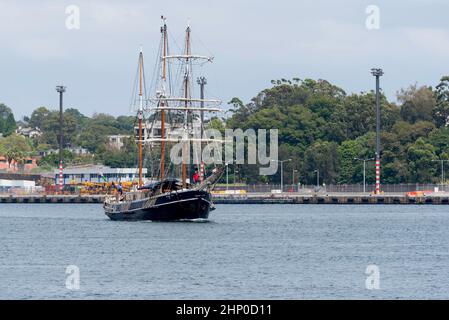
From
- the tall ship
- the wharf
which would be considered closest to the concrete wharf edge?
the wharf

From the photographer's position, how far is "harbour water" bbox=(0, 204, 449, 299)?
54.0 meters

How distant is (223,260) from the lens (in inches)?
2687

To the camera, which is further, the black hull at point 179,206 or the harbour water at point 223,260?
the black hull at point 179,206

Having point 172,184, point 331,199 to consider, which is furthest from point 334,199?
point 172,184

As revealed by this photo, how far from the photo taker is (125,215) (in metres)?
112

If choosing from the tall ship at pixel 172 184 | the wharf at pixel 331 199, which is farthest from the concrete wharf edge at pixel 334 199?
the tall ship at pixel 172 184

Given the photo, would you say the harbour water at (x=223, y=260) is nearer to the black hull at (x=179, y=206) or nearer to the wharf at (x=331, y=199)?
the black hull at (x=179, y=206)

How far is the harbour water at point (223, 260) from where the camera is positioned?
54031 millimetres

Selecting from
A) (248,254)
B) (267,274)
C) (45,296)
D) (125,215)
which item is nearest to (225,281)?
(267,274)

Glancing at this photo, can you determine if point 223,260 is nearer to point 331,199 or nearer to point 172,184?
point 172,184

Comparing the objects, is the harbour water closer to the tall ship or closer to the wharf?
the tall ship
